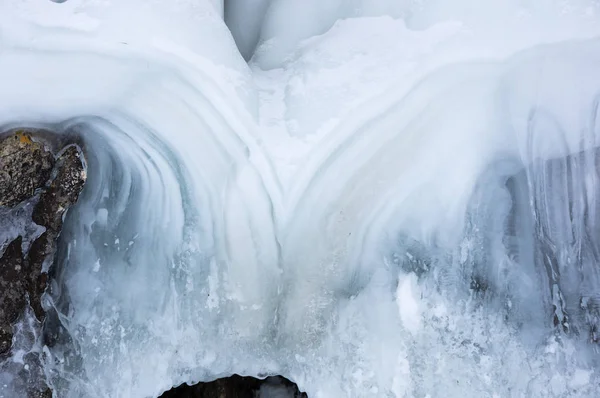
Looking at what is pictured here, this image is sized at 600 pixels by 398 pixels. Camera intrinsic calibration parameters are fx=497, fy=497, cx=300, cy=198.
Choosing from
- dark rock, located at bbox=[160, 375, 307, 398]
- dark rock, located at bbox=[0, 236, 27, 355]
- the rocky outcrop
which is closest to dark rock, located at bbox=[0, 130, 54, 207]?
the rocky outcrop

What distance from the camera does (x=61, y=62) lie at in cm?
144

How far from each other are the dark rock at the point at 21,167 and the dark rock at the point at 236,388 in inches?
30.9

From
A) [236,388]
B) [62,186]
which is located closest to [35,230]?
[62,186]

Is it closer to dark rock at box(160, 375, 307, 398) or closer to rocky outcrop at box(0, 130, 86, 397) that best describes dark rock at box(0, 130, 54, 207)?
rocky outcrop at box(0, 130, 86, 397)

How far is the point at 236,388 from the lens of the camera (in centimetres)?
173

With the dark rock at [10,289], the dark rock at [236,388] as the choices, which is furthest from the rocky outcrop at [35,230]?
the dark rock at [236,388]

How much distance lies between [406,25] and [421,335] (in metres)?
0.96

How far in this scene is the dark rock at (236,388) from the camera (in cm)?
168

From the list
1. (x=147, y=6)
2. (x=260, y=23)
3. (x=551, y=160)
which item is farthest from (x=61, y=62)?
(x=551, y=160)

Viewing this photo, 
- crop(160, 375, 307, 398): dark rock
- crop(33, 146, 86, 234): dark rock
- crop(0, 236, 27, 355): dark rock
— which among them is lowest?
crop(160, 375, 307, 398): dark rock

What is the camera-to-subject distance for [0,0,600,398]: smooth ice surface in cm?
146

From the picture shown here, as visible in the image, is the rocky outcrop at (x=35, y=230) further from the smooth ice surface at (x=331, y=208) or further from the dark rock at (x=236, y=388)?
the dark rock at (x=236, y=388)

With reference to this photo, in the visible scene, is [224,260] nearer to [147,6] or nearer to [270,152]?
[270,152]

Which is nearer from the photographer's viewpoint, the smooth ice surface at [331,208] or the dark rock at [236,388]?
the smooth ice surface at [331,208]
